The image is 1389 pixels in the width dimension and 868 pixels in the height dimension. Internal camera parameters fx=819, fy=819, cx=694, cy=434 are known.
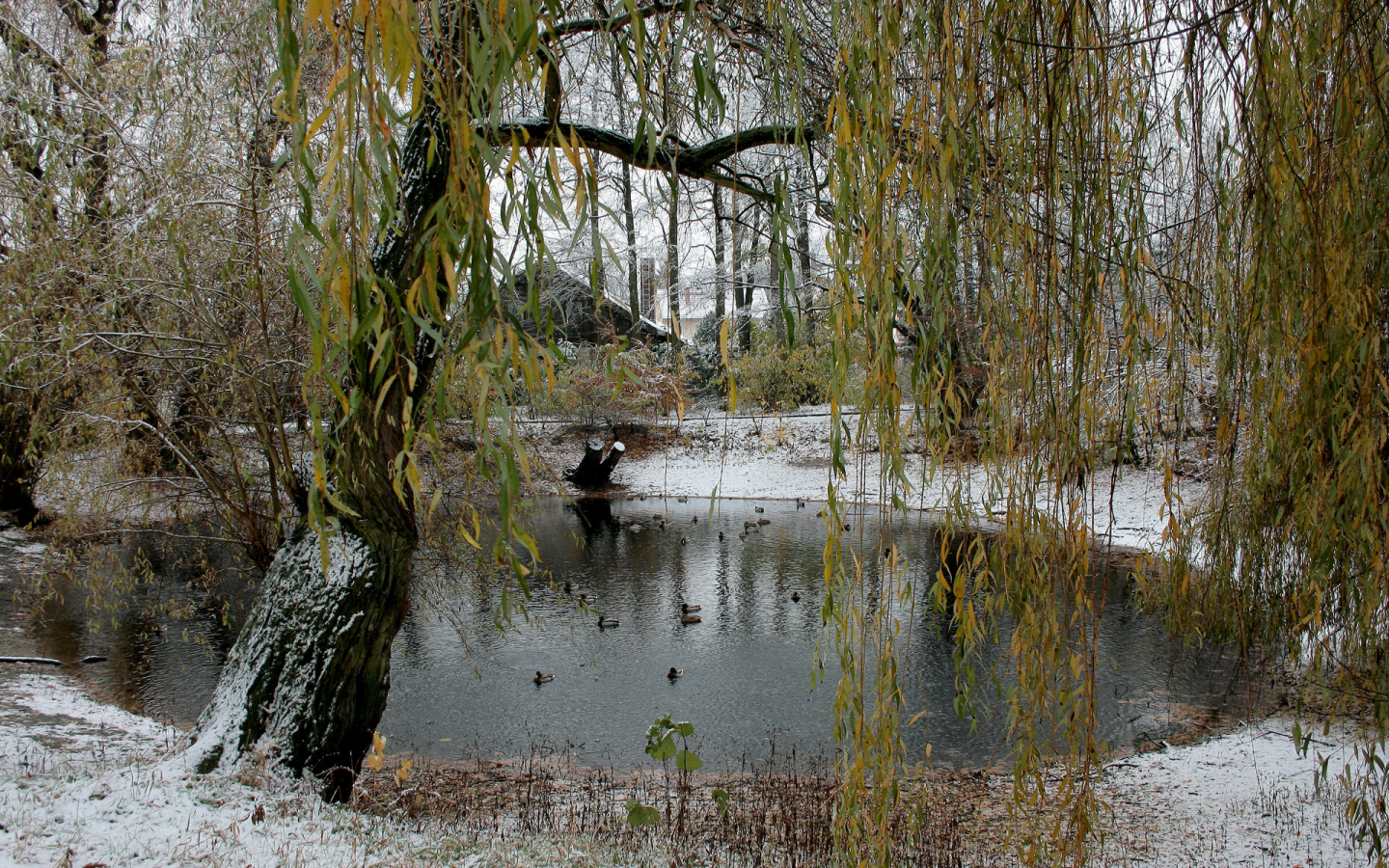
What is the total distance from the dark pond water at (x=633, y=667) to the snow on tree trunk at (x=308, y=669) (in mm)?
852

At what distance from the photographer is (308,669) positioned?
283 centimetres

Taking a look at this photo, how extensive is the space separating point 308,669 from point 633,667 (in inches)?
123

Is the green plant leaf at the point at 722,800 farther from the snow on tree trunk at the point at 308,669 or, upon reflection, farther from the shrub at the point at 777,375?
the shrub at the point at 777,375

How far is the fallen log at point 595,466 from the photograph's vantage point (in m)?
12.9

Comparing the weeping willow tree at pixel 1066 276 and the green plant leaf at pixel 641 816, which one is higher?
the weeping willow tree at pixel 1066 276

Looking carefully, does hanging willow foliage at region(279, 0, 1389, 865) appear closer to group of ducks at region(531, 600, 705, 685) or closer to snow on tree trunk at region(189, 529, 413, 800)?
snow on tree trunk at region(189, 529, 413, 800)

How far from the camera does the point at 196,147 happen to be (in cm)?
352

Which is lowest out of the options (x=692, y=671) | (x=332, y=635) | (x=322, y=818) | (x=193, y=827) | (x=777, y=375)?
(x=692, y=671)

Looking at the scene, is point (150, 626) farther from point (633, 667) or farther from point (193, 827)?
point (193, 827)

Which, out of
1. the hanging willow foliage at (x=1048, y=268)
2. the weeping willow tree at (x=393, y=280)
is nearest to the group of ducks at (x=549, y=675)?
the weeping willow tree at (x=393, y=280)

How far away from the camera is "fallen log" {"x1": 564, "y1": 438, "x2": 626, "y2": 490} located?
42.5 ft

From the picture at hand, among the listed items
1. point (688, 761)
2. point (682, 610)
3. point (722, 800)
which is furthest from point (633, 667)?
point (722, 800)

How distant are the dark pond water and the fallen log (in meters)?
4.99

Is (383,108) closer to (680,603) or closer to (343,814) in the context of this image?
(343,814)
